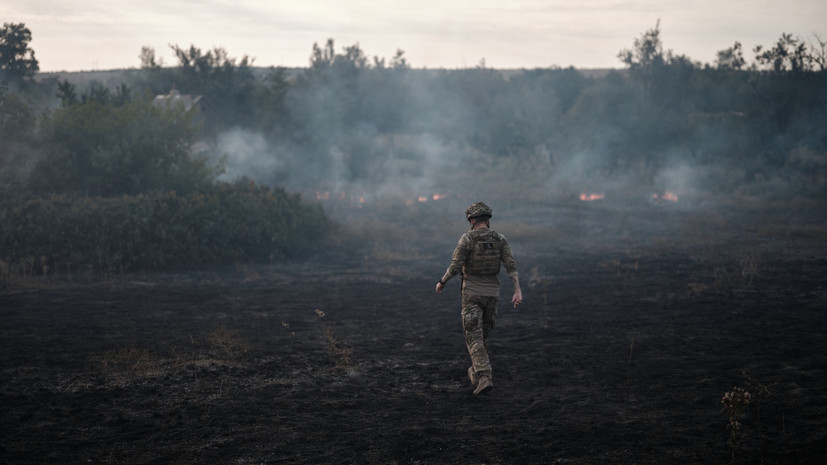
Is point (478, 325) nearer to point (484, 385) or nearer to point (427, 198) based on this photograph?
point (484, 385)

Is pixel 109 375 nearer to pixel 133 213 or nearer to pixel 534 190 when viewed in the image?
pixel 133 213

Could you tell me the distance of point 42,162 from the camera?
19.4 meters

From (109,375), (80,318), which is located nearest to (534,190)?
(80,318)

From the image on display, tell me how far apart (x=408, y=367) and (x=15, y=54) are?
4652 cm

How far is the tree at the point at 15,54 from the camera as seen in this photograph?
139ft

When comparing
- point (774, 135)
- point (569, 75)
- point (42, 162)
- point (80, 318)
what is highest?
point (569, 75)

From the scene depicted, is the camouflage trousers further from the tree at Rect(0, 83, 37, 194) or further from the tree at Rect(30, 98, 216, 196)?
the tree at Rect(0, 83, 37, 194)

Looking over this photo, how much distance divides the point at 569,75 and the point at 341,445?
1946 inches

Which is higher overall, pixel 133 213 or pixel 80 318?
pixel 133 213

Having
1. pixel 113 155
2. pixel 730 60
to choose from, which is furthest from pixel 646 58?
pixel 113 155

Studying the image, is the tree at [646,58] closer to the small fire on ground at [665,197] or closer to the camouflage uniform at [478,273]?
the small fire on ground at [665,197]

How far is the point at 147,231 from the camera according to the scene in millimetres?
16609

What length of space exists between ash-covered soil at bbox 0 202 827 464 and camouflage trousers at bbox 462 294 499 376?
1.29 feet

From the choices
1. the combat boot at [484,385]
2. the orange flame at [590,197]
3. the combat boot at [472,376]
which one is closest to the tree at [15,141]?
the combat boot at [472,376]
